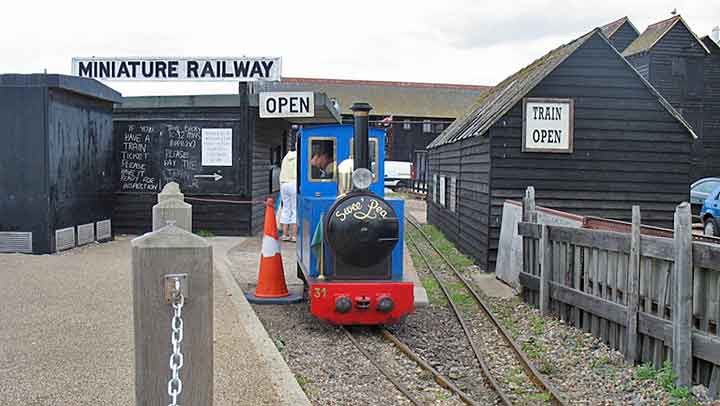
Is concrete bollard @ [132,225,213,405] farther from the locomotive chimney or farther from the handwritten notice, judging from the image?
the handwritten notice

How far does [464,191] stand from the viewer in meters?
16.3

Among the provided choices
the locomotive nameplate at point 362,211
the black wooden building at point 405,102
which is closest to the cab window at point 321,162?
the locomotive nameplate at point 362,211

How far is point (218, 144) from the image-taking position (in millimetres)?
15391

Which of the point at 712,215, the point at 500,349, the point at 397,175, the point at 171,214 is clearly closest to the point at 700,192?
the point at 712,215

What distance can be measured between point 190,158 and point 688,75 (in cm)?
2509

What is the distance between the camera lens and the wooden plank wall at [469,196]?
45.3 feet

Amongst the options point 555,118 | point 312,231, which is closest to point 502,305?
point 312,231

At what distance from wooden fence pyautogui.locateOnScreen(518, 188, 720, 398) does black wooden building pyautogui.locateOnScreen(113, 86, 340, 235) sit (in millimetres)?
7317

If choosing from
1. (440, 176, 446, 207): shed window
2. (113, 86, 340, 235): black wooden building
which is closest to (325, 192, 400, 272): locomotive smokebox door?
(113, 86, 340, 235): black wooden building

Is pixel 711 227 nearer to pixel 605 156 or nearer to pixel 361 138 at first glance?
pixel 605 156

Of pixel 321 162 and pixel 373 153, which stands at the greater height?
pixel 373 153

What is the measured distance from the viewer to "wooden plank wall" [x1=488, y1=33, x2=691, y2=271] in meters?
13.4

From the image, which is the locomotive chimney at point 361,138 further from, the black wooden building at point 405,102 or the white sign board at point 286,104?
the black wooden building at point 405,102

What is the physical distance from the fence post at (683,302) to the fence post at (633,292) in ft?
2.60
